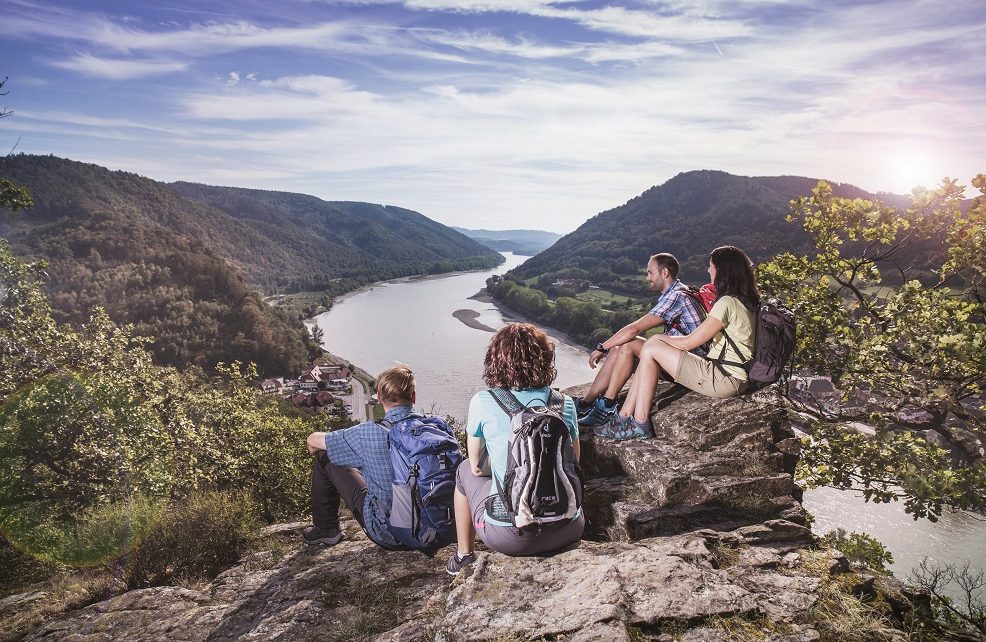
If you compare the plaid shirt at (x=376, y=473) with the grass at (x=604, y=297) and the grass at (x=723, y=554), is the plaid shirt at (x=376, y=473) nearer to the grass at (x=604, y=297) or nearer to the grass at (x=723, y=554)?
the grass at (x=723, y=554)

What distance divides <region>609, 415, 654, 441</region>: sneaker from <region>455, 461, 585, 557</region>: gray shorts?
1.85 meters

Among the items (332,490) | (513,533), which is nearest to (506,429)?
(513,533)

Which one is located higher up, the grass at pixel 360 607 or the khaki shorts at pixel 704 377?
the khaki shorts at pixel 704 377

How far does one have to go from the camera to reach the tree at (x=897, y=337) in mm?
5641

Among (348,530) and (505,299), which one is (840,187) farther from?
(348,530)

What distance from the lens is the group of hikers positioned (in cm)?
344

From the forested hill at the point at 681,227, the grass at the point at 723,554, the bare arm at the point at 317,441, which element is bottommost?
the grass at the point at 723,554

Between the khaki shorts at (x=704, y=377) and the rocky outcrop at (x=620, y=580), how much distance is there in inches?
24.2

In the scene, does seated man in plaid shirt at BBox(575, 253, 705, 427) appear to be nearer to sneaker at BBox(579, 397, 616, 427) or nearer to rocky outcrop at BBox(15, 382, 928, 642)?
sneaker at BBox(579, 397, 616, 427)

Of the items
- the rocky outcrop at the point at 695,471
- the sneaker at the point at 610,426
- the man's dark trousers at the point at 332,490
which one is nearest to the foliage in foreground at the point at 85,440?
the man's dark trousers at the point at 332,490

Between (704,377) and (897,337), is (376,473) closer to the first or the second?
(704,377)

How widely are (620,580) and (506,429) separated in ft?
4.11

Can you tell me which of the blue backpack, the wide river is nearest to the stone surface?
the blue backpack

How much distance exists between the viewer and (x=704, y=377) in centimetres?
518
